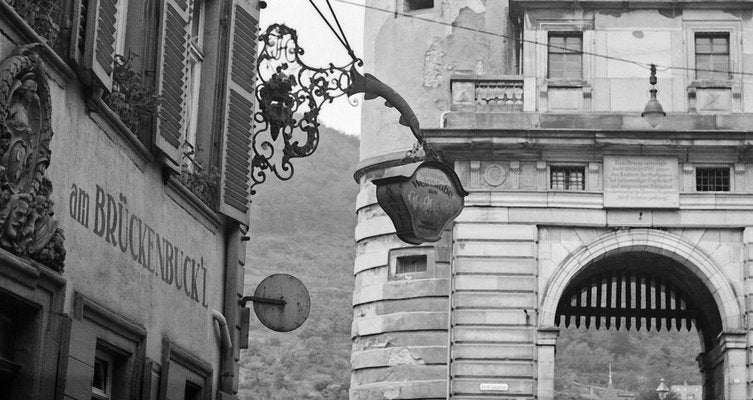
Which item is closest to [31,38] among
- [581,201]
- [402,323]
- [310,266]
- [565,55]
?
[581,201]

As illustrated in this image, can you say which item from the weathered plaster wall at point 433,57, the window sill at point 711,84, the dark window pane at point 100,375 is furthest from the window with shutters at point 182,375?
the weathered plaster wall at point 433,57

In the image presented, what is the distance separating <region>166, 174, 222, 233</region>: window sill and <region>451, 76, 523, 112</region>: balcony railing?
63.4 ft

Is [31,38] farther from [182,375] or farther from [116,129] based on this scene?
[182,375]

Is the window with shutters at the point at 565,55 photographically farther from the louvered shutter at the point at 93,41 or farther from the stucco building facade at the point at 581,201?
the louvered shutter at the point at 93,41

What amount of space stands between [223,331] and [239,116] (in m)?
1.96

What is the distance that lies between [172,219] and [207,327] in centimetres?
173

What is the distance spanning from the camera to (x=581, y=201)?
32.9 m

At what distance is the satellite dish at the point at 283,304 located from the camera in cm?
1477

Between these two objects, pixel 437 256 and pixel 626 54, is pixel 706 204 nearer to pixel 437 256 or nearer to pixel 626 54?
pixel 626 54

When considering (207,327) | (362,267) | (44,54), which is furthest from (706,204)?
(44,54)

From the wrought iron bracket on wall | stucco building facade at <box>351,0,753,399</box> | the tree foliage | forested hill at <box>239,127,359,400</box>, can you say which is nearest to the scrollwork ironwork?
the wrought iron bracket on wall

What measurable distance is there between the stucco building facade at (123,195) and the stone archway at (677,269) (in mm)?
17197

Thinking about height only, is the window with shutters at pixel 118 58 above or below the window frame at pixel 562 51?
below

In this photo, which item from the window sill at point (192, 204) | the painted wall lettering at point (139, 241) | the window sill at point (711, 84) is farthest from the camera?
the window sill at point (711, 84)
